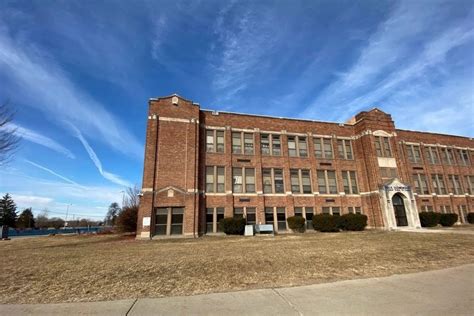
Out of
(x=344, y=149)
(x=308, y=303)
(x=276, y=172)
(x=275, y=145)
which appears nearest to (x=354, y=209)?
(x=344, y=149)

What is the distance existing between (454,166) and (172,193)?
37162mm

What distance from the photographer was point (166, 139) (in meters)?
23.3

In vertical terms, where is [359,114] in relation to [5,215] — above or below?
above

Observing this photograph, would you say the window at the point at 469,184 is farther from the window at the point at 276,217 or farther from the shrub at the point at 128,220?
the shrub at the point at 128,220

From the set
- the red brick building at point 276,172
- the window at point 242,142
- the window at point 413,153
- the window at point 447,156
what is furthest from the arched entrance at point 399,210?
the window at point 242,142

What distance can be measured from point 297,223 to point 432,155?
2301 cm

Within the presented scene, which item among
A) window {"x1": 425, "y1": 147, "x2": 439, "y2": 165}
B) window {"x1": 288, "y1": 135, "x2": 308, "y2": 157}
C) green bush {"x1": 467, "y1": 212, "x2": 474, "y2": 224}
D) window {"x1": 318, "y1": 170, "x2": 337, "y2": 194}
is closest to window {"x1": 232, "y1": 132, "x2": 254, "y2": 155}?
window {"x1": 288, "y1": 135, "x2": 308, "y2": 157}

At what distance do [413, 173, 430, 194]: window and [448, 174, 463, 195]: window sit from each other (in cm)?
422

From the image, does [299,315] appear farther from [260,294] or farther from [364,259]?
[364,259]

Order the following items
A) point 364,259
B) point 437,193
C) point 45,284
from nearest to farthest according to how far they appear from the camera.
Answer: point 45,284 → point 364,259 → point 437,193

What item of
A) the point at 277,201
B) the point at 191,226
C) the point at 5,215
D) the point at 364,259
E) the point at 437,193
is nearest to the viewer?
the point at 364,259

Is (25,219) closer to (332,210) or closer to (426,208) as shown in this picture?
(332,210)

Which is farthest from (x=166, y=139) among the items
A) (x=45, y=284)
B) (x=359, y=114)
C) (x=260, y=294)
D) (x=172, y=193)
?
(x=359, y=114)

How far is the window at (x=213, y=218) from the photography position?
23234mm
